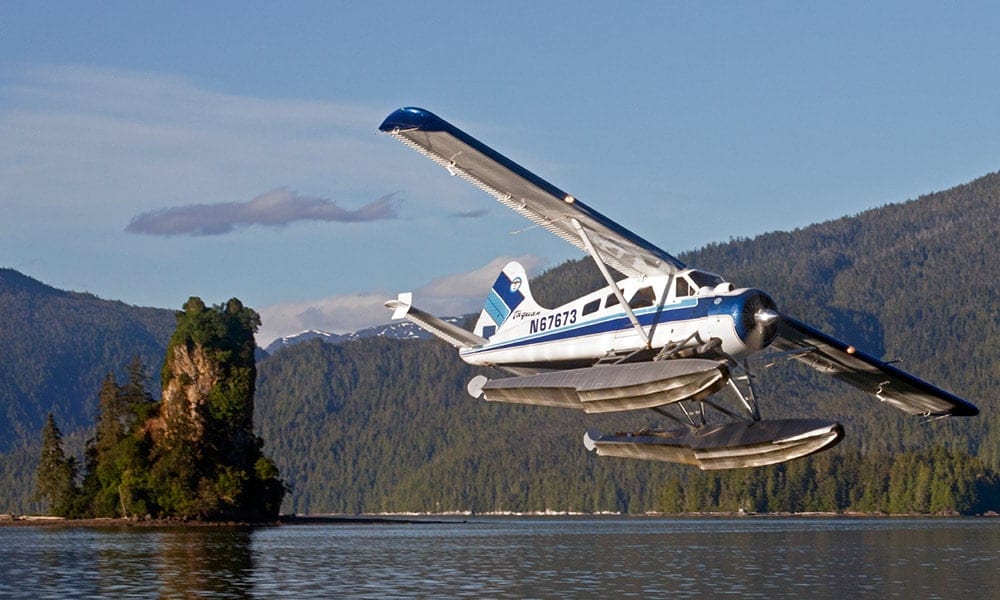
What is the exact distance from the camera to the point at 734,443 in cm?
3694

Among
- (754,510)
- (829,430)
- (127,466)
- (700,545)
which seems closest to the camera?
(829,430)

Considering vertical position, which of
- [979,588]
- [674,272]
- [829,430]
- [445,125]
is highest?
[445,125]

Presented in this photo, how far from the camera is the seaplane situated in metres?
34.0

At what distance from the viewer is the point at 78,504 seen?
374 ft

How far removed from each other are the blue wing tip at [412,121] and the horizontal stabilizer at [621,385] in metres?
6.82

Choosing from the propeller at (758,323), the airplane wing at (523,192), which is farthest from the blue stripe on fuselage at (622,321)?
the airplane wing at (523,192)

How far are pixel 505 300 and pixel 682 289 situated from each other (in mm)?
7637

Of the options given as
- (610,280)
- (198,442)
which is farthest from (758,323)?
(198,442)

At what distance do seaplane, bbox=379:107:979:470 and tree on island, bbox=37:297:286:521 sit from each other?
63671 mm

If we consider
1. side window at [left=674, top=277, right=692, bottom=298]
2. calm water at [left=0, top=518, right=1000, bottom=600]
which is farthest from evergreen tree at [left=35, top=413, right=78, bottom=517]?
side window at [left=674, top=277, right=692, bottom=298]

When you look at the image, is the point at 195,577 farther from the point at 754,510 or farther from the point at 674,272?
the point at 754,510

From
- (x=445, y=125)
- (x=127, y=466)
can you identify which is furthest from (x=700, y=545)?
(x=445, y=125)

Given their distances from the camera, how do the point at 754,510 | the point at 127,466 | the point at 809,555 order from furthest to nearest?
1. the point at 754,510
2. the point at 127,466
3. the point at 809,555

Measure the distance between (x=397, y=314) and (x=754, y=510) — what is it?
486ft
